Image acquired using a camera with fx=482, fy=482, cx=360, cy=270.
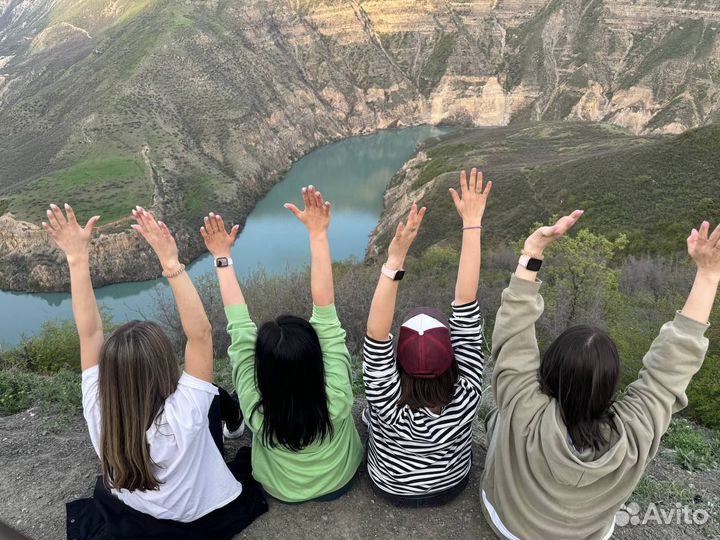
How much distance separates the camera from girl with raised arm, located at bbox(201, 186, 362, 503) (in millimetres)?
2488

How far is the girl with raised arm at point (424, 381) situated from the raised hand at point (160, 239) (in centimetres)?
113

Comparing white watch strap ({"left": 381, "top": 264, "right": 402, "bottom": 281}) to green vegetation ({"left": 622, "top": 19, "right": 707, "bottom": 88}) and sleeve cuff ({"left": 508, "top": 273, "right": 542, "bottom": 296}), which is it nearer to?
sleeve cuff ({"left": 508, "top": 273, "right": 542, "bottom": 296})

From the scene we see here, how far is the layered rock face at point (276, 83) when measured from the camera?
47281mm

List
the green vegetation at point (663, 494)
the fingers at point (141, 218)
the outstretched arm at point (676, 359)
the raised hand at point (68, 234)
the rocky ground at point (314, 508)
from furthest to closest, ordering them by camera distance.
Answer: the green vegetation at point (663, 494) → the rocky ground at point (314, 508) → the raised hand at point (68, 234) → the fingers at point (141, 218) → the outstretched arm at point (676, 359)

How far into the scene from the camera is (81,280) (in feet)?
8.98

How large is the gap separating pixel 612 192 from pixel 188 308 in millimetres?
31296

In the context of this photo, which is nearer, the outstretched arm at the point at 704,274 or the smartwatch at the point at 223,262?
the outstretched arm at the point at 704,274

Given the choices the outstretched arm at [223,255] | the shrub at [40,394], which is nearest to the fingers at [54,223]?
the outstretched arm at [223,255]

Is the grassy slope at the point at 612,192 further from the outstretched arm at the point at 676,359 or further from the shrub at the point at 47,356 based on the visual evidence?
the outstretched arm at the point at 676,359

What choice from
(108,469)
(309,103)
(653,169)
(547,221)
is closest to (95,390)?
(108,469)

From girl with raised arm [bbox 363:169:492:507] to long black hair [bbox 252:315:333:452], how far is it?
28 centimetres

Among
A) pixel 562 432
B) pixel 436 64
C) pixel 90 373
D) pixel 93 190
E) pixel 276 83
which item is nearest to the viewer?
pixel 562 432

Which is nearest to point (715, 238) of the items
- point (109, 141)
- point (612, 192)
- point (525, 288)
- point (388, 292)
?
point (525, 288)

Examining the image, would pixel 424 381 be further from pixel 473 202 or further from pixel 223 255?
pixel 223 255
